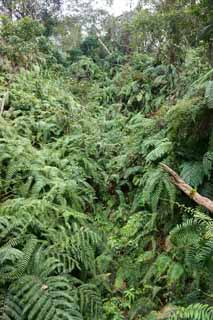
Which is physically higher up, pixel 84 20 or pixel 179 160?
pixel 84 20

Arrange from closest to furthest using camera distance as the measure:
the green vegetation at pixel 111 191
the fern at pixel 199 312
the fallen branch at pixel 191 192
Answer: the fern at pixel 199 312
the green vegetation at pixel 111 191
the fallen branch at pixel 191 192

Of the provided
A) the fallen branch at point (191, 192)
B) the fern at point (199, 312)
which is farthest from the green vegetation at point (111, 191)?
the fallen branch at point (191, 192)

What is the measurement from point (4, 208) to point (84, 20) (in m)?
13.1

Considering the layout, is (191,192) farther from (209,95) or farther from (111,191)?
(111,191)

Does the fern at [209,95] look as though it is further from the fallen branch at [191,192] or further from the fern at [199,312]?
the fern at [199,312]

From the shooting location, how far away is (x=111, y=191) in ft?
18.7

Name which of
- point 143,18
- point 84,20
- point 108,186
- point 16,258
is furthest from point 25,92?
point 84,20

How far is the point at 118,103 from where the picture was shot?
9.14m

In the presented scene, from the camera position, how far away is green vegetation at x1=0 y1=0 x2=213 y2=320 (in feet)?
9.89

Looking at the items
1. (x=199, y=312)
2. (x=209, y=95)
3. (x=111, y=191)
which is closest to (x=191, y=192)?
(x=209, y=95)

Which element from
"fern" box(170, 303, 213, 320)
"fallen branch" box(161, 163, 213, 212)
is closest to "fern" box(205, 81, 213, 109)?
"fallen branch" box(161, 163, 213, 212)

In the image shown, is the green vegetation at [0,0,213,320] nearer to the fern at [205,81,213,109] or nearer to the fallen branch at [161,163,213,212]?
the fern at [205,81,213,109]

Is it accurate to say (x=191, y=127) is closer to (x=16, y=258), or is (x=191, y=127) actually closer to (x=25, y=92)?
(x=16, y=258)

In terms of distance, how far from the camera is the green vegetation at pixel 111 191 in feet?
9.89
